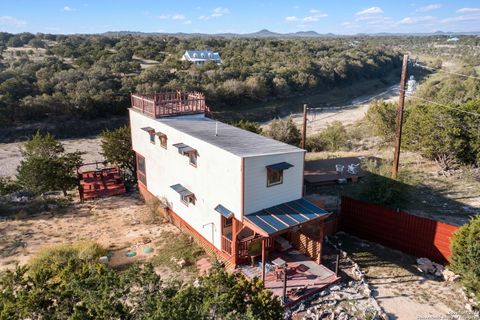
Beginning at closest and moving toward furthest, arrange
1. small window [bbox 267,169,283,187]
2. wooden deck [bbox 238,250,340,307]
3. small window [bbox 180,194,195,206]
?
wooden deck [bbox 238,250,340,307], small window [bbox 267,169,283,187], small window [bbox 180,194,195,206]

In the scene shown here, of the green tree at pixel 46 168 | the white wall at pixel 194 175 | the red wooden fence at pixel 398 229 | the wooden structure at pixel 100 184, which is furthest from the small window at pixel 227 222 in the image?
the green tree at pixel 46 168

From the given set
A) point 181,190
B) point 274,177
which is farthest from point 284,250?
point 181,190

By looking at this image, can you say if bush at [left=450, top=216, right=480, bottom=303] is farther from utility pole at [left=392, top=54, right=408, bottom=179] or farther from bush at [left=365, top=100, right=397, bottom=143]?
bush at [left=365, top=100, right=397, bottom=143]

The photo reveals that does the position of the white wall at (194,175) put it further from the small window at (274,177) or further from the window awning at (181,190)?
the small window at (274,177)

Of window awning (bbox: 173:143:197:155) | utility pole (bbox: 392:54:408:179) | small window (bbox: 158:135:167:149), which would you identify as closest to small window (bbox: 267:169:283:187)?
window awning (bbox: 173:143:197:155)

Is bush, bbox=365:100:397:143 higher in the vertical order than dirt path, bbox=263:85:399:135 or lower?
higher

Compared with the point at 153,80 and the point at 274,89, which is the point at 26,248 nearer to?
the point at 153,80
